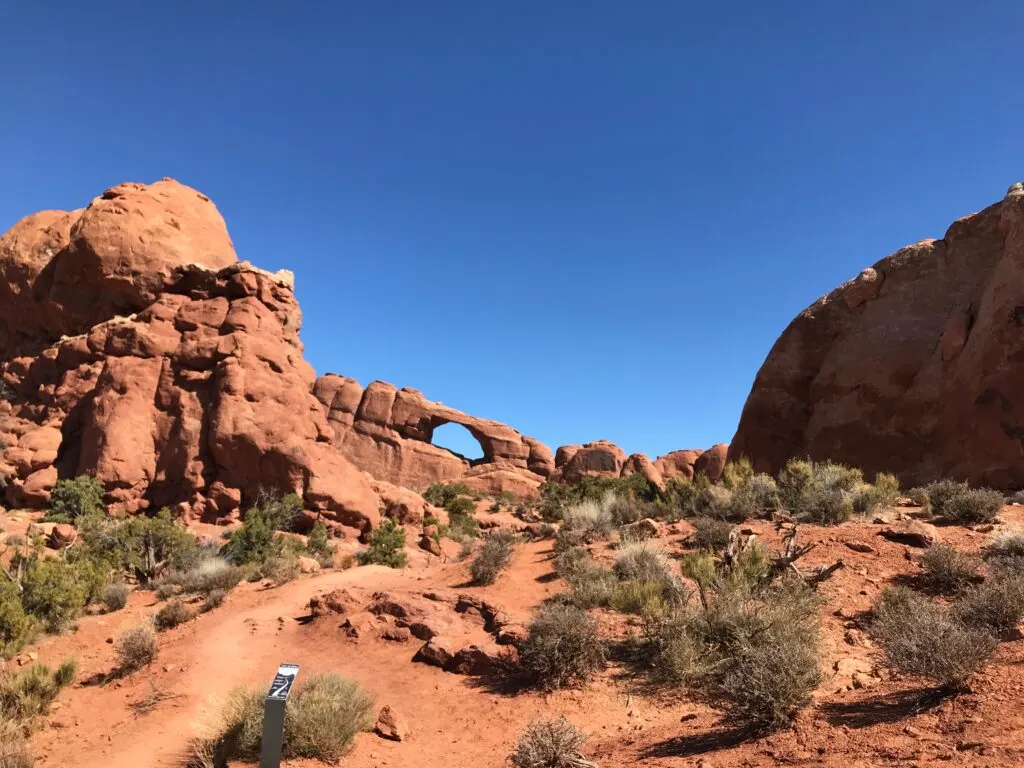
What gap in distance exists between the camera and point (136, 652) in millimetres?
8781

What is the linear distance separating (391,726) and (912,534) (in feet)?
26.5

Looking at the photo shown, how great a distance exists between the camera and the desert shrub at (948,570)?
730 centimetres

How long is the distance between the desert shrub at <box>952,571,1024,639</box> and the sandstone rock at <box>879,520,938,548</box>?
334cm

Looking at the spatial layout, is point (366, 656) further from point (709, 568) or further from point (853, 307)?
point (853, 307)

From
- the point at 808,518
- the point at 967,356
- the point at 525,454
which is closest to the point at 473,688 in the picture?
the point at 808,518

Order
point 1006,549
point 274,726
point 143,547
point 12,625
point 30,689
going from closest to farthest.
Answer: point 274,726 < point 30,689 < point 1006,549 < point 12,625 < point 143,547

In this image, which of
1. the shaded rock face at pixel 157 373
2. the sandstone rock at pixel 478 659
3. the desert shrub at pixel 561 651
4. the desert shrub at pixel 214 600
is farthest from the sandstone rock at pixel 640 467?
the desert shrub at pixel 561 651

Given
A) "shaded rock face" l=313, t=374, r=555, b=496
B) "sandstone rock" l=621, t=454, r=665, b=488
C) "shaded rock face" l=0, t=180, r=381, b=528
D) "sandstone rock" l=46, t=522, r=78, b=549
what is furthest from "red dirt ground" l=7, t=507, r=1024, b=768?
"sandstone rock" l=621, t=454, r=665, b=488

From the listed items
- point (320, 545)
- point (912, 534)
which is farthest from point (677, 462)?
point (912, 534)

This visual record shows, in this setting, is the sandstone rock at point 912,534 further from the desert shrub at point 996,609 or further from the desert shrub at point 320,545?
the desert shrub at point 320,545

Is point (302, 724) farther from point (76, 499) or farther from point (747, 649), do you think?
point (76, 499)

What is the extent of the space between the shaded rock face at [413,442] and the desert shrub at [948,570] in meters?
44.5

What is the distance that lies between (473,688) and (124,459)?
1709cm

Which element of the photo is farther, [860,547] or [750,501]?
[750,501]
